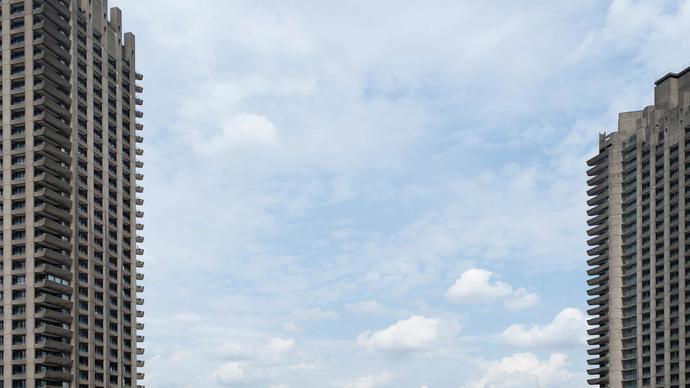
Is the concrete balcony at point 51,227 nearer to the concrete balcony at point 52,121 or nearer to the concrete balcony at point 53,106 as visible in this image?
the concrete balcony at point 52,121

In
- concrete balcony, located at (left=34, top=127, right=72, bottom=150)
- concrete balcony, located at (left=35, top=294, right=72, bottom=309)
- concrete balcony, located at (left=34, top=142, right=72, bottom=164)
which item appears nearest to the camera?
concrete balcony, located at (left=35, top=294, right=72, bottom=309)

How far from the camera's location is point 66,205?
16138cm

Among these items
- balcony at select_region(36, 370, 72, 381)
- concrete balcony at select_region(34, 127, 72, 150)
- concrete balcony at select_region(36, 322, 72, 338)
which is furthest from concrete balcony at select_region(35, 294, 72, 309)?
concrete balcony at select_region(34, 127, 72, 150)

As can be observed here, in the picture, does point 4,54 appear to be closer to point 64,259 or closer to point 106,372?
point 64,259

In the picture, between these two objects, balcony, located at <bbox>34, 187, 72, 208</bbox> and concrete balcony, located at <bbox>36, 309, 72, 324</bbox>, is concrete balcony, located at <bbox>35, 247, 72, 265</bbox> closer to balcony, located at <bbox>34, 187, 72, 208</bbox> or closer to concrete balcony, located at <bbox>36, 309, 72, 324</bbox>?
balcony, located at <bbox>34, 187, 72, 208</bbox>

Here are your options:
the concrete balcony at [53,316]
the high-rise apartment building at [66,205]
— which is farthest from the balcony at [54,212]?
the concrete balcony at [53,316]

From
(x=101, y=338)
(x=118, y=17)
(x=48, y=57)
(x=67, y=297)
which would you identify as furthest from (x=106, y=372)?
(x=118, y=17)

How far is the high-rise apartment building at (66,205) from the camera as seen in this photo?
152 m

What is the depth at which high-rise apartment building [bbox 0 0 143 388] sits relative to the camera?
500ft

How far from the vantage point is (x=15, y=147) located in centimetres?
15925

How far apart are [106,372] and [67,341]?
12299 millimetres

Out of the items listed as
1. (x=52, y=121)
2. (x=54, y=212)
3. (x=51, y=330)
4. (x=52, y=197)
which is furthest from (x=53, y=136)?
(x=51, y=330)

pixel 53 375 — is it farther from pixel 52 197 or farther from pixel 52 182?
pixel 52 182

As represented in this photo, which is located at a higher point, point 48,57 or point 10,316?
point 48,57
